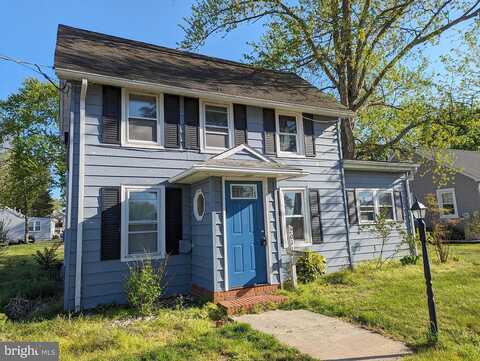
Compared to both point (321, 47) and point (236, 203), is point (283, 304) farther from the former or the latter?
point (321, 47)

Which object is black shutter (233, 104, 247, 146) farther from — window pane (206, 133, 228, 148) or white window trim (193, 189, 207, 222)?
white window trim (193, 189, 207, 222)

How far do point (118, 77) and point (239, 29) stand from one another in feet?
30.5

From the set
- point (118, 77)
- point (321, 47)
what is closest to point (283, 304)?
point (118, 77)

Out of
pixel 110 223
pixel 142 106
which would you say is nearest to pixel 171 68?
pixel 142 106

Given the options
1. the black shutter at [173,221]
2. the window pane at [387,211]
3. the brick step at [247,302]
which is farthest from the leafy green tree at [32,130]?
the window pane at [387,211]

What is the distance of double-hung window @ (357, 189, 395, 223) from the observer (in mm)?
10258

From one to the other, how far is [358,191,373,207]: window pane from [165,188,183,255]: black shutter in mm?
6063

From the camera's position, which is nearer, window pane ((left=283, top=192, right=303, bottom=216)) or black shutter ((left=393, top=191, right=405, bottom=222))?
window pane ((left=283, top=192, right=303, bottom=216))

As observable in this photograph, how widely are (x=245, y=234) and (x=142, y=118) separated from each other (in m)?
3.57

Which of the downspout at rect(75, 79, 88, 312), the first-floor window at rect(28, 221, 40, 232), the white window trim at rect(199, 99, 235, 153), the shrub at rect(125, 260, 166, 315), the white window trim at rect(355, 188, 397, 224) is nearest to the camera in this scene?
the shrub at rect(125, 260, 166, 315)

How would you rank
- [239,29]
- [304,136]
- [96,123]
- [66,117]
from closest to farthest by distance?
[96,123]
[66,117]
[304,136]
[239,29]

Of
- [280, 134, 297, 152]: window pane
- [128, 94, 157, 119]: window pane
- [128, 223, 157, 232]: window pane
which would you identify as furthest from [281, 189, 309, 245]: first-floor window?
[128, 94, 157, 119]: window pane

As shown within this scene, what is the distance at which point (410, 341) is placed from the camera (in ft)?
14.0

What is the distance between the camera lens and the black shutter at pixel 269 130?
8.68 meters
